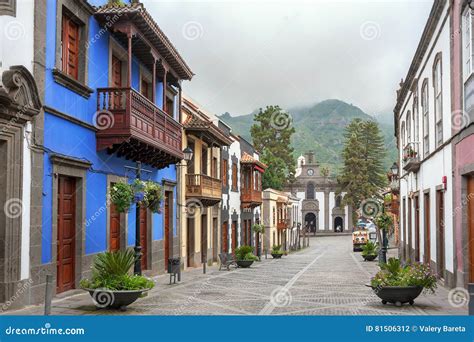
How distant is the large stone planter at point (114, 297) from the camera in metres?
10.5

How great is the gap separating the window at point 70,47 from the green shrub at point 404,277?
790 cm

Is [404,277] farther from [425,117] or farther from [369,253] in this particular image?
[369,253]

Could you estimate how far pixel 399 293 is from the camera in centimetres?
1134

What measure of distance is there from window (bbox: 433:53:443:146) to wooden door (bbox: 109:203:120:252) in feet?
30.9

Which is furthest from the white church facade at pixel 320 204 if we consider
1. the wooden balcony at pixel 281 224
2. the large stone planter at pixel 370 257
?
the large stone planter at pixel 370 257

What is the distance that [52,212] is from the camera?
12109mm

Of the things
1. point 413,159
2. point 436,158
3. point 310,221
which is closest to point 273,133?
→ point 310,221

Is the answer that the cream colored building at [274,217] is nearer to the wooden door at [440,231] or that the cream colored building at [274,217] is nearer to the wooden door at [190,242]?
the wooden door at [190,242]

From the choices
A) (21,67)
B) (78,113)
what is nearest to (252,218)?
(78,113)

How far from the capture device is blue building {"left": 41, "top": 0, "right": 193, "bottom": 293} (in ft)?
40.0

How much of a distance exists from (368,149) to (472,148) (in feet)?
235

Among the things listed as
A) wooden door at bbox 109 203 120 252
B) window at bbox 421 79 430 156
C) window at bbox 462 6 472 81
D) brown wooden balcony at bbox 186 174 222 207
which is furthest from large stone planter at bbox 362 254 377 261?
window at bbox 462 6 472 81

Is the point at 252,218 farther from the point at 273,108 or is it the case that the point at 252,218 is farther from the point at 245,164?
the point at 273,108

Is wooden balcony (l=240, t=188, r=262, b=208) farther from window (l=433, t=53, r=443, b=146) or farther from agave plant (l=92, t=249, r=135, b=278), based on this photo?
agave plant (l=92, t=249, r=135, b=278)
